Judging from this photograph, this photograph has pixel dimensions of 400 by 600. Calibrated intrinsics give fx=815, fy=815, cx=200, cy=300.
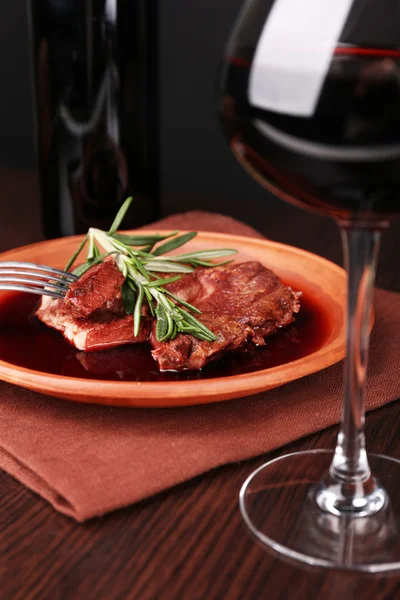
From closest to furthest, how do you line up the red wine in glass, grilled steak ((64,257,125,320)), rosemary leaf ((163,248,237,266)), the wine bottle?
1. the red wine in glass
2. grilled steak ((64,257,125,320))
3. rosemary leaf ((163,248,237,266))
4. the wine bottle

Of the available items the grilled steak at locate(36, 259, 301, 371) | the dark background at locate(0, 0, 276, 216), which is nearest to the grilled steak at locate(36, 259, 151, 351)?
the grilled steak at locate(36, 259, 301, 371)

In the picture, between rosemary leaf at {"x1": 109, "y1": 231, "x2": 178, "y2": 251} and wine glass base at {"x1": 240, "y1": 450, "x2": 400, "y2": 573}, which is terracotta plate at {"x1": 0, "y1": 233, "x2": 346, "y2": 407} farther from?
rosemary leaf at {"x1": 109, "y1": 231, "x2": 178, "y2": 251}

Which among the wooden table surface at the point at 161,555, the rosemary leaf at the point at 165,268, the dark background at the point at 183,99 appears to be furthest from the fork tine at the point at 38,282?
the dark background at the point at 183,99

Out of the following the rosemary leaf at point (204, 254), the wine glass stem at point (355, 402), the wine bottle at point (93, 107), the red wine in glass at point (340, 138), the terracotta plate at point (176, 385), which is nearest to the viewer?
the red wine in glass at point (340, 138)

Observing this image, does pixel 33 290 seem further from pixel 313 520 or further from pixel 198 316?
pixel 313 520

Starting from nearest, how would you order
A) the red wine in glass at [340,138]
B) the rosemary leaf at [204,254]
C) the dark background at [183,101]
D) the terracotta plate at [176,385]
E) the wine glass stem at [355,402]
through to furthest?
1. the red wine in glass at [340,138]
2. the wine glass stem at [355,402]
3. the terracotta plate at [176,385]
4. the rosemary leaf at [204,254]
5. the dark background at [183,101]

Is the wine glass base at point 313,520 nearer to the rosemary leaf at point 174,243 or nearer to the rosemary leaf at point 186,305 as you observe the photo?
the rosemary leaf at point 186,305

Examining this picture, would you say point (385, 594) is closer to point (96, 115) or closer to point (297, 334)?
point (297, 334)
